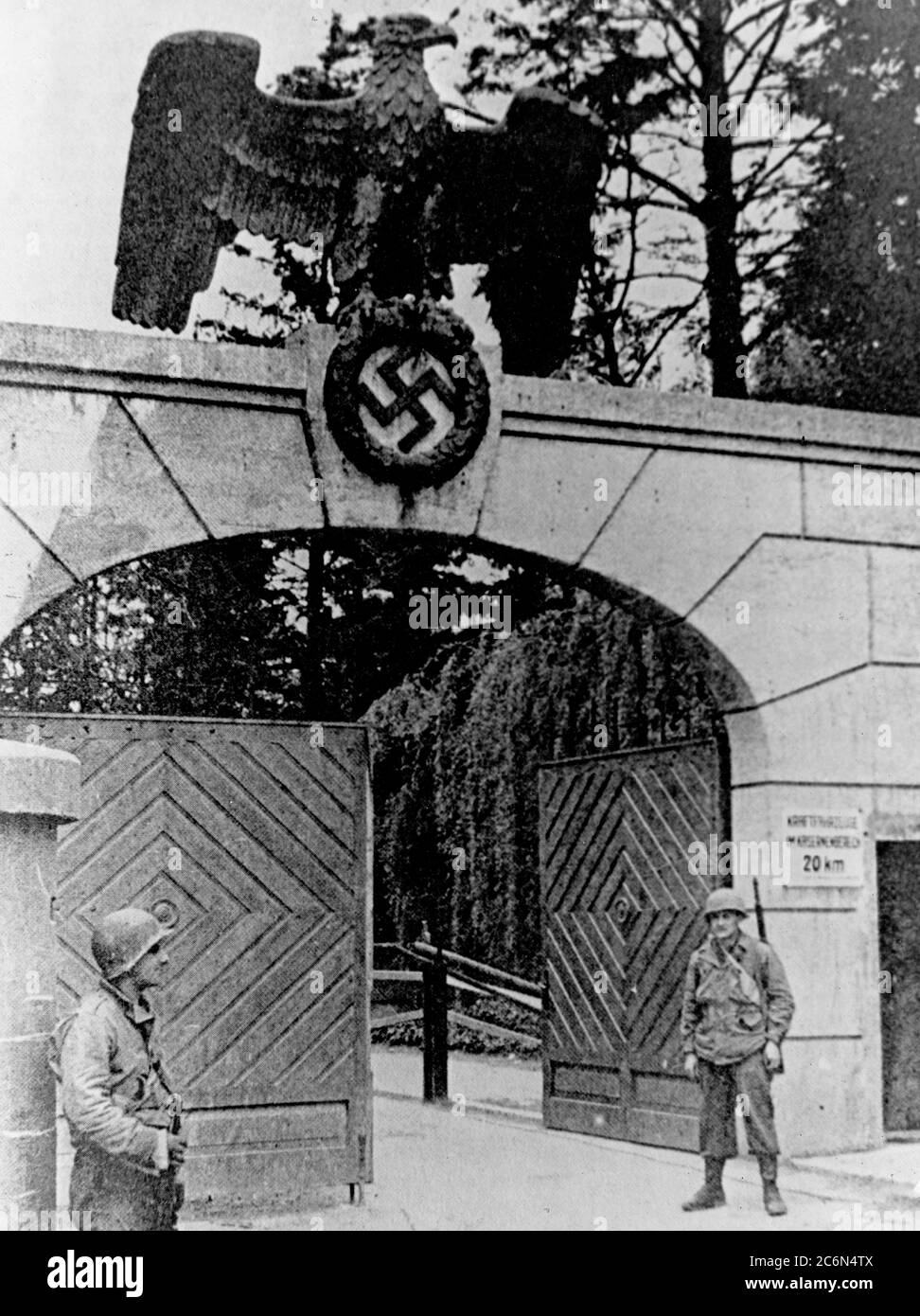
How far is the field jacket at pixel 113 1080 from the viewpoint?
15.9 ft

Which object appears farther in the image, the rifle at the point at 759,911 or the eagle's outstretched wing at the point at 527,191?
the eagle's outstretched wing at the point at 527,191

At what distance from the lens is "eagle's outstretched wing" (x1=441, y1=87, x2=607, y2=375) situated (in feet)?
26.5

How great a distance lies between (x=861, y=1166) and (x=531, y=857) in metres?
8.04

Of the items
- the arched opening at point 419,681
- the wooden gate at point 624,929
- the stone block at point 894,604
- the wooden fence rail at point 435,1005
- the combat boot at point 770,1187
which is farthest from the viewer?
the arched opening at point 419,681

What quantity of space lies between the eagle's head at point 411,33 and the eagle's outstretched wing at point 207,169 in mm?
323

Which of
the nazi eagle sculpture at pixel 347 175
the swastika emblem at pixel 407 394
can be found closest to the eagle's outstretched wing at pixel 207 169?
the nazi eagle sculpture at pixel 347 175

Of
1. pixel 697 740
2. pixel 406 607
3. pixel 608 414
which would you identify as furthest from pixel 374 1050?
pixel 608 414

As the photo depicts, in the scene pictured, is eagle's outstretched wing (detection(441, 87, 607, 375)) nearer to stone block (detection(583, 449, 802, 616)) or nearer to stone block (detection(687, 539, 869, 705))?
stone block (detection(583, 449, 802, 616))

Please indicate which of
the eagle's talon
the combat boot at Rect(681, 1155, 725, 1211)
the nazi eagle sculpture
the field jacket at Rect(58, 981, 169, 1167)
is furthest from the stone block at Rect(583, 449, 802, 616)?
the field jacket at Rect(58, 981, 169, 1167)

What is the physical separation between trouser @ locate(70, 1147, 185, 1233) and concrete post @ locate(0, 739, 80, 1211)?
0.65ft

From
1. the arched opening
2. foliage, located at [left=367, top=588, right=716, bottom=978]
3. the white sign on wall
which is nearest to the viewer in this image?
the white sign on wall

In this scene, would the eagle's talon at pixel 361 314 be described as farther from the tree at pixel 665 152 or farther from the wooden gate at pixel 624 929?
the tree at pixel 665 152

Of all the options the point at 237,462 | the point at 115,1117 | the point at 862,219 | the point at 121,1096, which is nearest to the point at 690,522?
the point at 237,462

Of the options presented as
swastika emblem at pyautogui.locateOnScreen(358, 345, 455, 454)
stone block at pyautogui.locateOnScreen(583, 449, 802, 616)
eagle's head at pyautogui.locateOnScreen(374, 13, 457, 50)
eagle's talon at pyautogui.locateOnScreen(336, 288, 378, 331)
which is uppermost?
eagle's head at pyautogui.locateOnScreen(374, 13, 457, 50)
